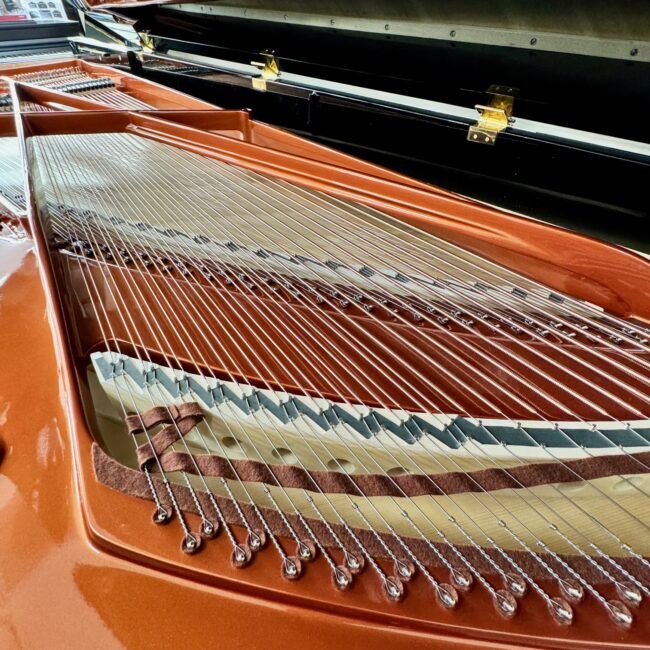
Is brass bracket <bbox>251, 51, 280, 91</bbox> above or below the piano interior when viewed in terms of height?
above

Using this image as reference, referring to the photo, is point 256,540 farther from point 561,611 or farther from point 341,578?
point 561,611

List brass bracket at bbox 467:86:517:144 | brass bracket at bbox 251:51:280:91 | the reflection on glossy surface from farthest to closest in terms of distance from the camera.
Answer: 1. brass bracket at bbox 251:51:280:91
2. brass bracket at bbox 467:86:517:144
3. the reflection on glossy surface

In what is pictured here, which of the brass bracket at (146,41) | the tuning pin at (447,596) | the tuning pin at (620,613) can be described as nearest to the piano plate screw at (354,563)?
the tuning pin at (447,596)

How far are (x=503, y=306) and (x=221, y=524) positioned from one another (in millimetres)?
969

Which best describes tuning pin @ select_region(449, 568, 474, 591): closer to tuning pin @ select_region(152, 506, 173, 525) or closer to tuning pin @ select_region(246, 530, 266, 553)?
tuning pin @ select_region(246, 530, 266, 553)

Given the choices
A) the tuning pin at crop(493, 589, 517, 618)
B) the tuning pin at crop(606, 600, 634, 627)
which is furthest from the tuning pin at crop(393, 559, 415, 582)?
the tuning pin at crop(606, 600, 634, 627)

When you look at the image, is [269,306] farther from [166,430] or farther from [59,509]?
[59,509]

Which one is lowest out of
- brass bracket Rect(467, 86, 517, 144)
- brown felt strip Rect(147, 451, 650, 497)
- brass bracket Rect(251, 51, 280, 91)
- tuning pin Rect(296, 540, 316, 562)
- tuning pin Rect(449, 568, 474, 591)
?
brown felt strip Rect(147, 451, 650, 497)

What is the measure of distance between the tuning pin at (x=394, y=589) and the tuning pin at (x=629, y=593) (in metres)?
0.29

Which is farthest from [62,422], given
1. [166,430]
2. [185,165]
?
[185,165]

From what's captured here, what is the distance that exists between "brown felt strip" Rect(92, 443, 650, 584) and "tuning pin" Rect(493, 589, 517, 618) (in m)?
0.04

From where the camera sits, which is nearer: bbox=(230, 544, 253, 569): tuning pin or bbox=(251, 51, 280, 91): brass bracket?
bbox=(230, 544, 253, 569): tuning pin

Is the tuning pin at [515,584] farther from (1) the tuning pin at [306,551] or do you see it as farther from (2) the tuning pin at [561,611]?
(1) the tuning pin at [306,551]

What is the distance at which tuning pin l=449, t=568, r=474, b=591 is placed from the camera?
664 millimetres
